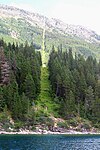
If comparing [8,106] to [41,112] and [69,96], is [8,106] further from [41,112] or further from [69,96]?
[69,96]

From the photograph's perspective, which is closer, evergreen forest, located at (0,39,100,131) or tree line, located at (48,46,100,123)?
evergreen forest, located at (0,39,100,131)

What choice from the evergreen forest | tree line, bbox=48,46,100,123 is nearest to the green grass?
the evergreen forest

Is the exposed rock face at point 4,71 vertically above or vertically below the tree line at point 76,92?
above

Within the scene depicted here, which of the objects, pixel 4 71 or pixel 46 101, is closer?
pixel 4 71

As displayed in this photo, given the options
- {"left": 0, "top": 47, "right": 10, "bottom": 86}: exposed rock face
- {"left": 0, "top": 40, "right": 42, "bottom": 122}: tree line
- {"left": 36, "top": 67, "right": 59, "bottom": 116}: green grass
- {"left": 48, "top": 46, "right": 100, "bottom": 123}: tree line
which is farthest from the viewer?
{"left": 48, "top": 46, "right": 100, "bottom": 123}: tree line

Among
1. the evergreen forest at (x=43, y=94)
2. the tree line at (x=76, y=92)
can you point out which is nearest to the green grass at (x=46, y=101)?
the evergreen forest at (x=43, y=94)

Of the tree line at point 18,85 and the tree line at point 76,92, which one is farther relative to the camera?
the tree line at point 76,92

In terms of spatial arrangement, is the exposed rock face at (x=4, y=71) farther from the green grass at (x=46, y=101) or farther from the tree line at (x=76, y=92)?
the tree line at (x=76, y=92)

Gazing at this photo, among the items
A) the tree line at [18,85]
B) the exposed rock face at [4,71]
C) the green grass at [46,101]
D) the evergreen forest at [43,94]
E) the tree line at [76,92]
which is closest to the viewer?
the evergreen forest at [43,94]

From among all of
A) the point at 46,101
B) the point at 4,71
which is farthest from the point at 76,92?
the point at 4,71

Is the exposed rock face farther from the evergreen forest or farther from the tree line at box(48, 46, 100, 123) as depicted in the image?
the tree line at box(48, 46, 100, 123)

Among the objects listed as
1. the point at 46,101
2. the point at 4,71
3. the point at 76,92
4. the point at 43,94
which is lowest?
the point at 46,101

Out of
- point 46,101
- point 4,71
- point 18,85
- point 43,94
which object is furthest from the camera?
point 43,94

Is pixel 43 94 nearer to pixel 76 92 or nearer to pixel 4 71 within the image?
pixel 76 92
